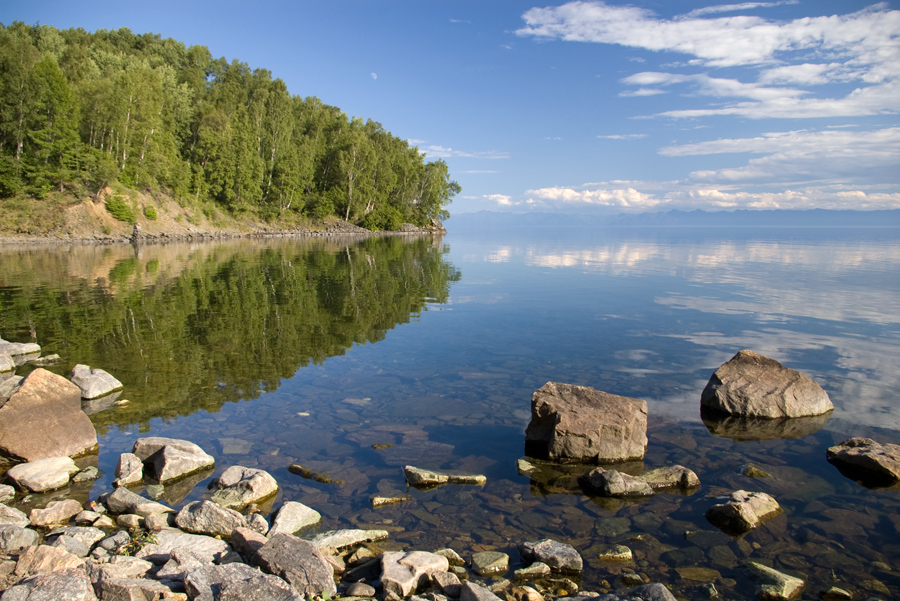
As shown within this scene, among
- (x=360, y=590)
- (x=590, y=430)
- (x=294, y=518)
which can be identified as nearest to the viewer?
(x=360, y=590)

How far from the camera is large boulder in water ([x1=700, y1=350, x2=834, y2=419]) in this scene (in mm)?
13977

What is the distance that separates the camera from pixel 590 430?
1145cm

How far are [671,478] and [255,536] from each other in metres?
7.61

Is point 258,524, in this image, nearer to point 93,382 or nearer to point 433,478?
point 433,478

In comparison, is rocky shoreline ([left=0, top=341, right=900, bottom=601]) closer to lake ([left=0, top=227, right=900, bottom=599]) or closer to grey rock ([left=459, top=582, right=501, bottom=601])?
grey rock ([left=459, top=582, right=501, bottom=601])

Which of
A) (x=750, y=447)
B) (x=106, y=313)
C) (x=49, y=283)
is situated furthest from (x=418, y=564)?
(x=49, y=283)

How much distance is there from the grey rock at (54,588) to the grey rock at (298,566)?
5.79 ft

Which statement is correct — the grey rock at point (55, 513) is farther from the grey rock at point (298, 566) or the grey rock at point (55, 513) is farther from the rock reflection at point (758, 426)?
the rock reflection at point (758, 426)

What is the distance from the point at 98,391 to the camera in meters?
14.2

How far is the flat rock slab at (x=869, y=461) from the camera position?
10781 millimetres

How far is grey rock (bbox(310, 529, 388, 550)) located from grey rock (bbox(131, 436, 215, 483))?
12.4ft

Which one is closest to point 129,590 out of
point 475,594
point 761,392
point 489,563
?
point 475,594

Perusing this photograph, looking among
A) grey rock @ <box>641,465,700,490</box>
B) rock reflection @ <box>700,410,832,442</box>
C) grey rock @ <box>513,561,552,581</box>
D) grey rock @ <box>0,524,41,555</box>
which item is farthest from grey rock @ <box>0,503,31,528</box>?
rock reflection @ <box>700,410,832,442</box>

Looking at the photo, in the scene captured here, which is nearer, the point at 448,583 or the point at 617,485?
the point at 448,583
